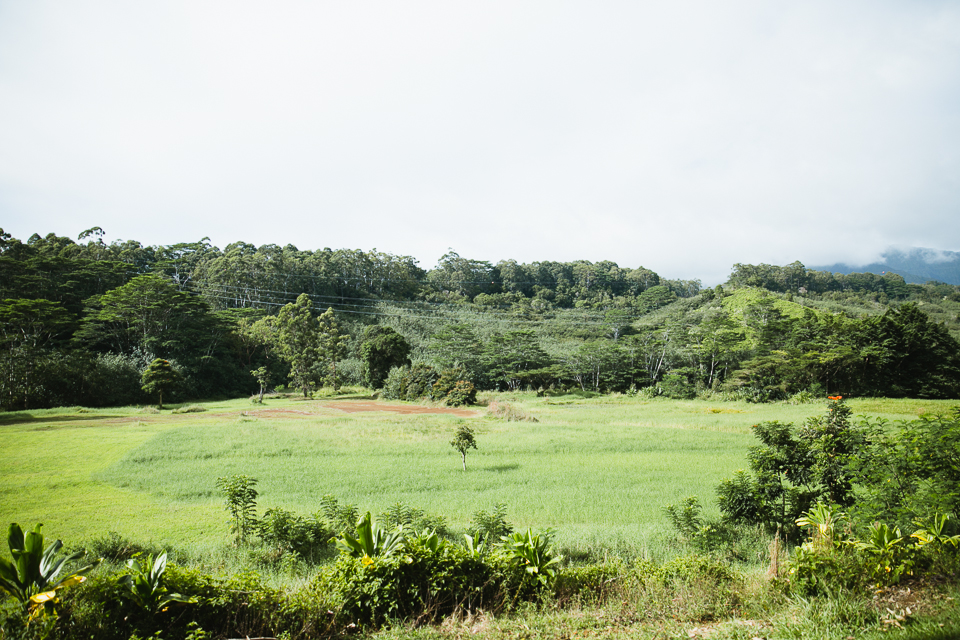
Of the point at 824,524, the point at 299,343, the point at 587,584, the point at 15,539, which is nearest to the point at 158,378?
the point at 299,343

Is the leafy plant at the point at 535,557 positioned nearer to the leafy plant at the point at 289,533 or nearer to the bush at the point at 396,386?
Result: the leafy plant at the point at 289,533

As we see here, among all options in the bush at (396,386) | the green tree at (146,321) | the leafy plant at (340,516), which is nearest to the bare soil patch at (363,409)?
the bush at (396,386)

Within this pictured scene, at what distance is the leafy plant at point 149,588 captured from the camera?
3.73 m

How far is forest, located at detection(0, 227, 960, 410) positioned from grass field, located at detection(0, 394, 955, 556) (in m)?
11.8

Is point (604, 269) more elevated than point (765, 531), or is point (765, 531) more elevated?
point (604, 269)

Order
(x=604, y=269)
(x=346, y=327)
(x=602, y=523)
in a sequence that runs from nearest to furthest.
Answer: (x=602, y=523) < (x=346, y=327) < (x=604, y=269)

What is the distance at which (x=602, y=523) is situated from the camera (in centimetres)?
1002

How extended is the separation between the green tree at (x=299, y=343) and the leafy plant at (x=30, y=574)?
1651 inches

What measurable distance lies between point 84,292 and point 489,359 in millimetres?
44771

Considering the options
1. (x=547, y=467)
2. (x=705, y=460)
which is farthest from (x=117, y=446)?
(x=705, y=460)

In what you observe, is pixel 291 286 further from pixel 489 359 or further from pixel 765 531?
pixel 765 531

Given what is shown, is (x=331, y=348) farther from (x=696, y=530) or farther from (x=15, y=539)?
(x=15, y=539)

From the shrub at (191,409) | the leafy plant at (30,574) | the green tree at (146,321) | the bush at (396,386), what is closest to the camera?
the leafy plant at (30,574)

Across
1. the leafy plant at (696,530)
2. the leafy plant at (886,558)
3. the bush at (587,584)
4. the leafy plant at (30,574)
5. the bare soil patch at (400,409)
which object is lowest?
the bare soil patch at (400,409)
